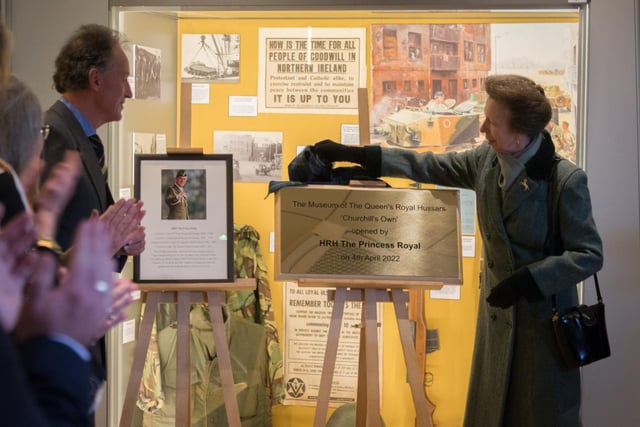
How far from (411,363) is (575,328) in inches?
26.6

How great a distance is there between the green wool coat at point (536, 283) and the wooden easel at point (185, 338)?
0.95 metres

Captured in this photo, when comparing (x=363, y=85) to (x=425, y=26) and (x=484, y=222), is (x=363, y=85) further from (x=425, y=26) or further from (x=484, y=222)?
(x=484, y=222)

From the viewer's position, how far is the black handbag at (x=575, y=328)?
8.33 ft

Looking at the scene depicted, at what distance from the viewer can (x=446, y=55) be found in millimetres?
3990

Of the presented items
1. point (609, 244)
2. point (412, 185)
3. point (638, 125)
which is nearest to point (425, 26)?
point (412, 185)

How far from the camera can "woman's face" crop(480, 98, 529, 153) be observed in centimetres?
266

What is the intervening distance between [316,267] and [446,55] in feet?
5.22

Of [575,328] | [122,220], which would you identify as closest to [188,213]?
[122,220]

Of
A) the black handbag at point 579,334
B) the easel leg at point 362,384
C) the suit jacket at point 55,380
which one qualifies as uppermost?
the suit jacket at point 55,380

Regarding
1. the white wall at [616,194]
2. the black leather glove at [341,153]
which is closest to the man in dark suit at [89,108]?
the black leather glove at [341,153]

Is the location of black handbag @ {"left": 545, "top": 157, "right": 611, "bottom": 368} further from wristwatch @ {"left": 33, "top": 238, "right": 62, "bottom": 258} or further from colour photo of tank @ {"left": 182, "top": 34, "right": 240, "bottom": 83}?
colour photo of tank @ {"left": 182, "top": 34, "right": 240, "bottom": 83}

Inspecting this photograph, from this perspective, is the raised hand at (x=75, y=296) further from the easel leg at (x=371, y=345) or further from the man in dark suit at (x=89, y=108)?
the easel leg at (x=371, y=345)

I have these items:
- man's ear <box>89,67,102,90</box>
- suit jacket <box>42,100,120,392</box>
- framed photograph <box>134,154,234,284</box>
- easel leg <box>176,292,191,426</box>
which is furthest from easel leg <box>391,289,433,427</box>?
man's ear <box>89,67,102,90</box>

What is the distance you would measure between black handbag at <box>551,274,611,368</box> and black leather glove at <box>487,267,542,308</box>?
5.0 inches
